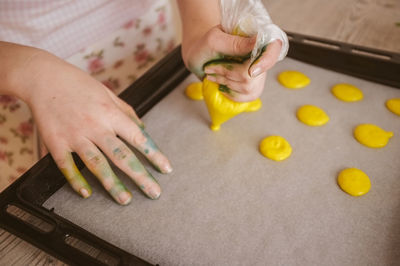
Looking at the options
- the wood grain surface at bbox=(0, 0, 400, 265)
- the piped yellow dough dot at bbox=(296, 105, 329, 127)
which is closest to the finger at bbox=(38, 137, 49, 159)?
the piped yellow dough dot at bbox=(296, 105, 329, 127)

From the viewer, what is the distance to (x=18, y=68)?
0.50m

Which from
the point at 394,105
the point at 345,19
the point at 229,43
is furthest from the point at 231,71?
the point at 345,19

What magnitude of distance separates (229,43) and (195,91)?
0.76 feet

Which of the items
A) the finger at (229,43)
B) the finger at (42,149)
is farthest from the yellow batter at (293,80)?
the finger at (42,149)

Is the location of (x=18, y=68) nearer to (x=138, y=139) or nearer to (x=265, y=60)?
(x=138, y=139)

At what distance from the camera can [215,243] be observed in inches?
18.4

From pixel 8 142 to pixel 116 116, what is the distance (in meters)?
0.31

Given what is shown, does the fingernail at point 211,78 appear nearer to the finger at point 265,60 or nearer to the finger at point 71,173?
the finger at point 265,60

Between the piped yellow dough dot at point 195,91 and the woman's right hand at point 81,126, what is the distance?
213 millimetres

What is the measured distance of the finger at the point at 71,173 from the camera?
0.48 metres

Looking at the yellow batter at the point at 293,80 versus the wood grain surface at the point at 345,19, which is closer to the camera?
the yellow batter at the point at 293,80

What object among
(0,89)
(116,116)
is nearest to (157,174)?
(116,116)

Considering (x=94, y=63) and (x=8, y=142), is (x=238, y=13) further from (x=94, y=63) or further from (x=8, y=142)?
(x=8, y=142)

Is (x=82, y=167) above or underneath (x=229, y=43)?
underneath
